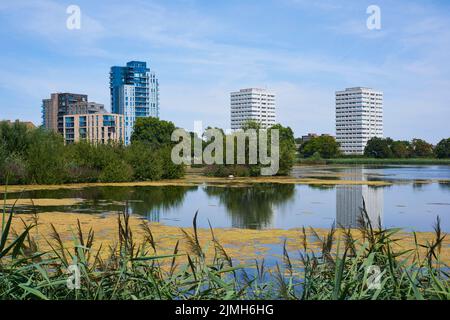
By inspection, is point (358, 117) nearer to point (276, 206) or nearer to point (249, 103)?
point (249, 103)

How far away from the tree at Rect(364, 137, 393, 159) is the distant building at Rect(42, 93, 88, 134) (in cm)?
3542

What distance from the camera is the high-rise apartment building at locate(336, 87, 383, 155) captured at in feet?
170

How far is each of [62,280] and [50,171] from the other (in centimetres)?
2072

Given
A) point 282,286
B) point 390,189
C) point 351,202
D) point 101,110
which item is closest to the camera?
point 282,286

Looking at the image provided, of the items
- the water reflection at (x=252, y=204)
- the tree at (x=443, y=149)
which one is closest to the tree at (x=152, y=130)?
the tree at (x=443, y=149)

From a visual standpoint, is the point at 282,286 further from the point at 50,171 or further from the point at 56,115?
the point at 56,115

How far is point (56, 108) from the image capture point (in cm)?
6350

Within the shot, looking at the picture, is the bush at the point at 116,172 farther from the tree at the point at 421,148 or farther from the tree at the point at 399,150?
the tree at the point at 421,148

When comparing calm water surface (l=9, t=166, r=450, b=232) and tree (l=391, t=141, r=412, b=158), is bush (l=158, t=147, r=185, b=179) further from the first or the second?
tree (l=391, t=141, r=412, b=158)

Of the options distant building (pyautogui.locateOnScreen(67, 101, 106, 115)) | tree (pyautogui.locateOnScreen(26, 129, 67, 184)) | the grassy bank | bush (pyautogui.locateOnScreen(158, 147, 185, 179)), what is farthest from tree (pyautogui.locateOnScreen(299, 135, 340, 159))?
tree (pyautogui.locateOnScreen(26, 129, 67, 184))

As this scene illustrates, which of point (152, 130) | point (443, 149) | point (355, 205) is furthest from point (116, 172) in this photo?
point (443, 149)

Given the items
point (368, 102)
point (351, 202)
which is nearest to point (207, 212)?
point (351, 202)

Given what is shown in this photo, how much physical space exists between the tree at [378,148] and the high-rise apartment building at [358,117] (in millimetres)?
863
